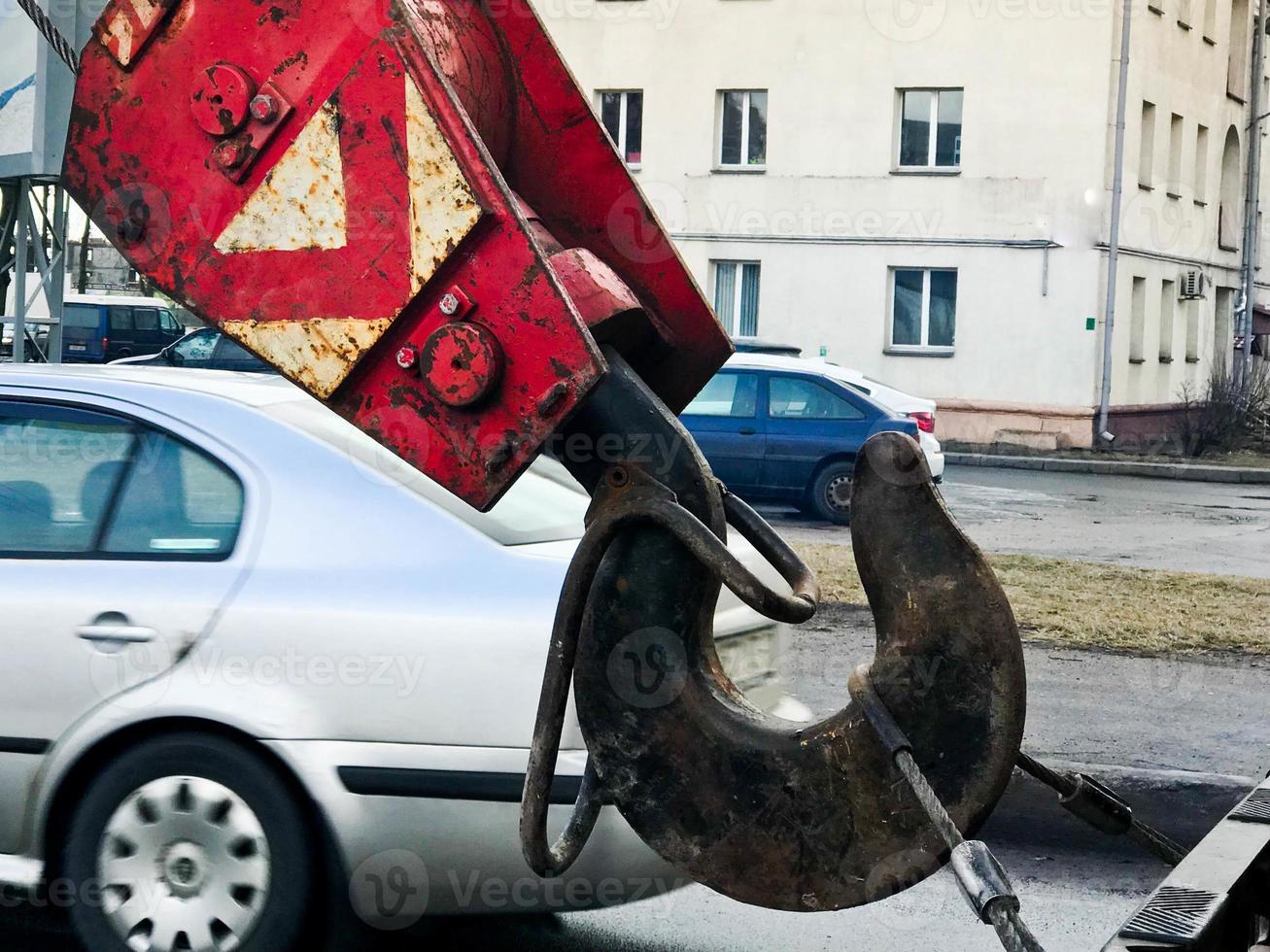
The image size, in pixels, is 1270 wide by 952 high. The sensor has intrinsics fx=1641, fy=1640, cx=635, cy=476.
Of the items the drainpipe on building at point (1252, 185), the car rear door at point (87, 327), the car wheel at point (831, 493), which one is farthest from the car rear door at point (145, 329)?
the car wheel at point (831, 493)

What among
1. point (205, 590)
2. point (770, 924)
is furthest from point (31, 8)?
point (770, 924)

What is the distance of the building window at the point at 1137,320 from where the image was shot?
96.9 ft

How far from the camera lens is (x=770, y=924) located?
4.90m

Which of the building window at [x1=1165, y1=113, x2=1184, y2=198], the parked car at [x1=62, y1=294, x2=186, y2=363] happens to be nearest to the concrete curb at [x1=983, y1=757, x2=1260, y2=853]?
the building window at [x1=1165, y1=113, x2=1184, y2=198]

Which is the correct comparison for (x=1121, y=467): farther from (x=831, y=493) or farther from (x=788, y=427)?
(x=788, y=427)

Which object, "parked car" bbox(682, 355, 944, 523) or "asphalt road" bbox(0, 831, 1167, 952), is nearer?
"asphalt road" bbox(0, 831, 1167, 952)

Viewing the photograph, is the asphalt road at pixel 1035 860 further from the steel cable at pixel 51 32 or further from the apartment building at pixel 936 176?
the apartment building at pixel 936 176

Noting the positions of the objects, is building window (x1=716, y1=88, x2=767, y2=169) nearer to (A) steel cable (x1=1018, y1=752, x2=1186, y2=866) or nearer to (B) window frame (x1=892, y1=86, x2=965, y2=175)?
(B) window frame (x1=892, y1=86, x2=965, y2=175)

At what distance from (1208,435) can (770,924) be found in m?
24.3

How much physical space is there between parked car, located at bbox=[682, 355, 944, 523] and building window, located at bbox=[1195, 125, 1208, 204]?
1752cm

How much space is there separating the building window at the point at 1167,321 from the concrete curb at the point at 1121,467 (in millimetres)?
6112

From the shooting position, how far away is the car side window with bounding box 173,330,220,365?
86.5 feet

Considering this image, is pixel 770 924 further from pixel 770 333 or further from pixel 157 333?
pixel 157 333

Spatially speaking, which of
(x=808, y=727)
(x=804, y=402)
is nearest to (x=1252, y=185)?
(x=804, y=402)
